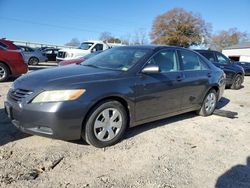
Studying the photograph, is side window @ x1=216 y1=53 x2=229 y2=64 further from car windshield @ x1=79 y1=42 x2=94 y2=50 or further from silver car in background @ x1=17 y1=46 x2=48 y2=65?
silver car in background @ x1=17 y1=46 x2=48 y2=65

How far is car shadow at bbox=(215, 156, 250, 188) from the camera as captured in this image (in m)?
3.47

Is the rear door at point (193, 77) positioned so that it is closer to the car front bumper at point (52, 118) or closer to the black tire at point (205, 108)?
the black tire at point (205, 108)

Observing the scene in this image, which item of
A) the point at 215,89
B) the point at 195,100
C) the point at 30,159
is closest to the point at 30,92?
the point at 30,159

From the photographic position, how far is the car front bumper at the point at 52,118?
12.3 feet

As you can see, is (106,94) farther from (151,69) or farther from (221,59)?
(221,59)

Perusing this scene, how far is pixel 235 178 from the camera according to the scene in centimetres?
366

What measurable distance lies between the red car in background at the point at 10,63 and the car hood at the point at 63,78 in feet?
20.0

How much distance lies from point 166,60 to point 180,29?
5512cm

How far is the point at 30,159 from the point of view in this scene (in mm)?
3734

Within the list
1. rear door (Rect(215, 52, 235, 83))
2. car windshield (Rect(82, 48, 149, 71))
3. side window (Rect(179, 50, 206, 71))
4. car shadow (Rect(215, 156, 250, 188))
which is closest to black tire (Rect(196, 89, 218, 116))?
side window (Rect(179, 50, 206, 71))

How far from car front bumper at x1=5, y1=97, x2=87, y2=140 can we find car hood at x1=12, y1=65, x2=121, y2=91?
27 cm

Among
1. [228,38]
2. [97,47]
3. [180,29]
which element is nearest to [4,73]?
[97,47]

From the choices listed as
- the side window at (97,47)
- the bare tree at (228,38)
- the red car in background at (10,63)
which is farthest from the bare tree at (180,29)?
the red car in background at (10,63)

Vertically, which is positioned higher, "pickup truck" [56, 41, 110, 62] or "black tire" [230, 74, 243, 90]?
"pickup truck" [56, 41, 110, 62]
